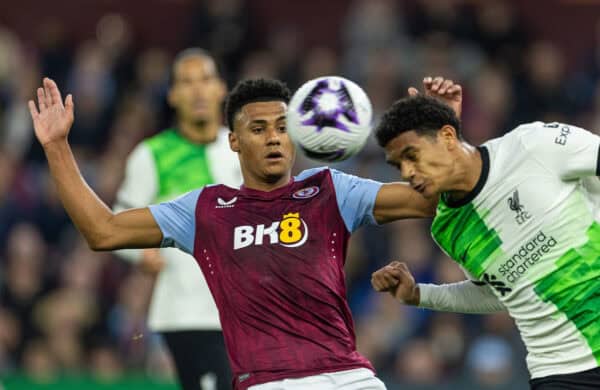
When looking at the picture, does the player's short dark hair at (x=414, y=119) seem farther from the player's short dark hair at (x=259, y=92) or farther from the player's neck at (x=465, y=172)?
the player's short dark hair at (x=259, y=92)

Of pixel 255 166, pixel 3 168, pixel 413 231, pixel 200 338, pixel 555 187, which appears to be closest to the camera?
pixel 555 187

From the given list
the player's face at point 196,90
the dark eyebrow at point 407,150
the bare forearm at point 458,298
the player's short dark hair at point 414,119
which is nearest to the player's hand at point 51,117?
the player's short dark hair at point 414,119

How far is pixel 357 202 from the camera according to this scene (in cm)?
648

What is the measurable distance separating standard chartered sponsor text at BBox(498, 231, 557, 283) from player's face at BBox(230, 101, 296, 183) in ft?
3.78

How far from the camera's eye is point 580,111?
15.4 metres

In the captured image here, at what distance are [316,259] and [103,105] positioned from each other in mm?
9828

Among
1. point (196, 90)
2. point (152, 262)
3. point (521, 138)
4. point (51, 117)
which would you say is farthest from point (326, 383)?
point (196, 90)

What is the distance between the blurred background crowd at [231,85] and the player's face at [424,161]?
19.9 feet

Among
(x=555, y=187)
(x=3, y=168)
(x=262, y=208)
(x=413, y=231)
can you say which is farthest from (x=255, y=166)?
(x=3, y=168)

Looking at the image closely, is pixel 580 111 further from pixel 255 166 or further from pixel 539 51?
pixel 255 166

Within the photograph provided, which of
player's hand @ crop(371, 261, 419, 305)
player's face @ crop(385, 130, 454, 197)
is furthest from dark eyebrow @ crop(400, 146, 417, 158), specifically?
player's hand @ crop(371, 261, 419, 305)

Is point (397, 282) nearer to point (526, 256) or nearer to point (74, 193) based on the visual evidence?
point (526, 256)

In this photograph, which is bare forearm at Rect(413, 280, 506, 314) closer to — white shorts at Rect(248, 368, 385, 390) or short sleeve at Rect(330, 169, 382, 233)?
short sleeve at Rect(330, 169, 382, 233)

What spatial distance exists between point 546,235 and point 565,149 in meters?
0.40
